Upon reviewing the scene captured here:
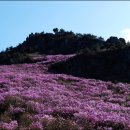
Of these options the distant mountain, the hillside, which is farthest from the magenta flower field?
the distant mountain

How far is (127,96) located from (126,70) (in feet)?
48.5

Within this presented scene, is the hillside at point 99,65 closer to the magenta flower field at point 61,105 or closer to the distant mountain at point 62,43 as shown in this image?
the magenta flower field at point 61,105

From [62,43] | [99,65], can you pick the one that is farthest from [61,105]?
[62,43]

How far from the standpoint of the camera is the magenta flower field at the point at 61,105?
19016 millimetres

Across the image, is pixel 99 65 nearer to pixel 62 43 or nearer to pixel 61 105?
pixel 61 105

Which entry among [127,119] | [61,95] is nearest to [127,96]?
[61,95]

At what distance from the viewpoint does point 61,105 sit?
23.7 metres

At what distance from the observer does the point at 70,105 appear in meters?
24.0

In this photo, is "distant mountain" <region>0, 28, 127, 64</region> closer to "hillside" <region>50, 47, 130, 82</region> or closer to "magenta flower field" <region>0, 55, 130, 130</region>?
"hillside" <region>50, 47, 130, 82</region>

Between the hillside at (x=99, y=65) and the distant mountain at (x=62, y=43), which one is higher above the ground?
the distant mountain at (x=62, y=43)

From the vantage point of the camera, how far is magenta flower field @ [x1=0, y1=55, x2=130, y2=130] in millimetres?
19016

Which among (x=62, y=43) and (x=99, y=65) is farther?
(x=62, y=43)

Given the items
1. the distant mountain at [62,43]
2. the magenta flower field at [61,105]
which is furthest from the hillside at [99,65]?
the distant mountain at [62,43]

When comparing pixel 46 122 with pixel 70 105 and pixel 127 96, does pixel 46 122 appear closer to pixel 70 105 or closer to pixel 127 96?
pixel 70 105
